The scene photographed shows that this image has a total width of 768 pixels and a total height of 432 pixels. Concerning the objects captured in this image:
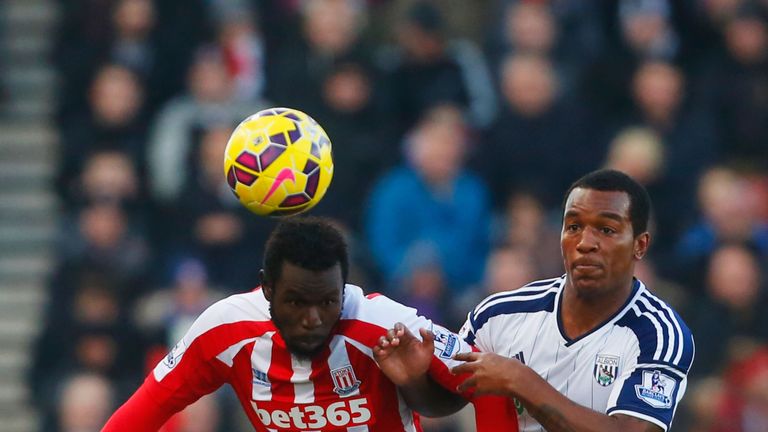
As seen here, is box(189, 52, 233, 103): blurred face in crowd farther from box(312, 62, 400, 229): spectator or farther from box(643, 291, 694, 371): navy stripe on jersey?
box(643, 291, 694, 371): navy stripe on jersey

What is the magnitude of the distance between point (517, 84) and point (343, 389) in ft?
16.5

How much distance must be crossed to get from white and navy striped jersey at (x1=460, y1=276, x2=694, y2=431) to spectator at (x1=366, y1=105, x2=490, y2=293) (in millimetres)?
4256

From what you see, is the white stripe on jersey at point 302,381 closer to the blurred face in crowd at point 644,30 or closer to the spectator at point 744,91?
the spectator at point 744,91

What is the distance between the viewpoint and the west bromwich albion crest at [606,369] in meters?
5.51

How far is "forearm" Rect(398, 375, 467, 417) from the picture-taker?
563 cm

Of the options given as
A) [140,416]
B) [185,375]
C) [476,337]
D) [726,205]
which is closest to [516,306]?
[476,337]

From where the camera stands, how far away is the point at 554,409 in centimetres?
520

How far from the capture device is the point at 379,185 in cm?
1032

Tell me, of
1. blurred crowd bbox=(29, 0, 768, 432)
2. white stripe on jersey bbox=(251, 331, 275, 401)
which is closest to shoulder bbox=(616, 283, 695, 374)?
white stripe on jersey bbox=(251, 331, 275, 401)

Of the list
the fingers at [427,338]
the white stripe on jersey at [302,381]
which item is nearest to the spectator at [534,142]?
the white stripe on jersey at [302,381]

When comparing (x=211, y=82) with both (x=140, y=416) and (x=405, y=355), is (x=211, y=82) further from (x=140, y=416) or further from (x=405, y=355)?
(x=405, y=355)

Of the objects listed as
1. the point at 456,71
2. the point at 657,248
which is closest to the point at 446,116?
the point at 456,71

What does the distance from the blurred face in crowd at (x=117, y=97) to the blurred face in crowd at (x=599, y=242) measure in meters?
6.34

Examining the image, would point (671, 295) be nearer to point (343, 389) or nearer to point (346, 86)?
point (346, 86)
